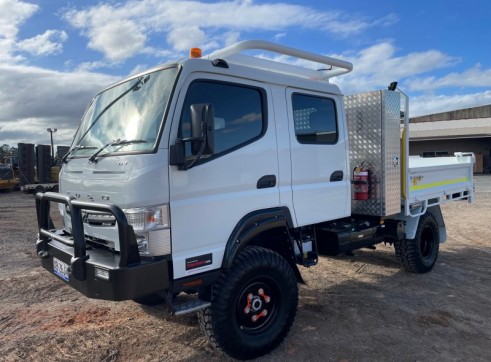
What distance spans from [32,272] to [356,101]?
5404mm

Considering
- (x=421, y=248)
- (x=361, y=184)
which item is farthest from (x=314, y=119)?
(x=421, y=248)

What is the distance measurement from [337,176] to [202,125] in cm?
207

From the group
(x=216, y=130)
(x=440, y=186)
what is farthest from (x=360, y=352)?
(x=440, y=186)

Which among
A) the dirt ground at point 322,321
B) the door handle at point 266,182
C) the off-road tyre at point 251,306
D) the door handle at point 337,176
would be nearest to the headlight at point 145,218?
the off-road tyre at point 251,306

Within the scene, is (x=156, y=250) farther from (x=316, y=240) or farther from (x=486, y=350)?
(x=486, y=350)

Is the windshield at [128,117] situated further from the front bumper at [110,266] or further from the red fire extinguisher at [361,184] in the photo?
the red fire extinguisher at [361,184]

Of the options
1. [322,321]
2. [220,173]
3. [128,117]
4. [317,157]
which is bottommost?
[322,321]

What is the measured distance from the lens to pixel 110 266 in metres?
2.93

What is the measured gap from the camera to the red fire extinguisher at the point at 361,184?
5047 mm

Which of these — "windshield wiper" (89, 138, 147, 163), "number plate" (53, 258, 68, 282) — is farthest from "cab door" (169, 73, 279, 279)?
"number plate" (53, 258, 68, 282)

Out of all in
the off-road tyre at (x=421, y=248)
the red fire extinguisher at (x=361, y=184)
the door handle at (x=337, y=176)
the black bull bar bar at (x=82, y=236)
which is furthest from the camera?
the off-road tyre at (x=421, y=248)

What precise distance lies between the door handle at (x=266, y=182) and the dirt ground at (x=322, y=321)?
153 centimetres

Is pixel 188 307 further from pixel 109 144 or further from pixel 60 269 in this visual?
pixel 109 144

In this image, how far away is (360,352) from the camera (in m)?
3.74
